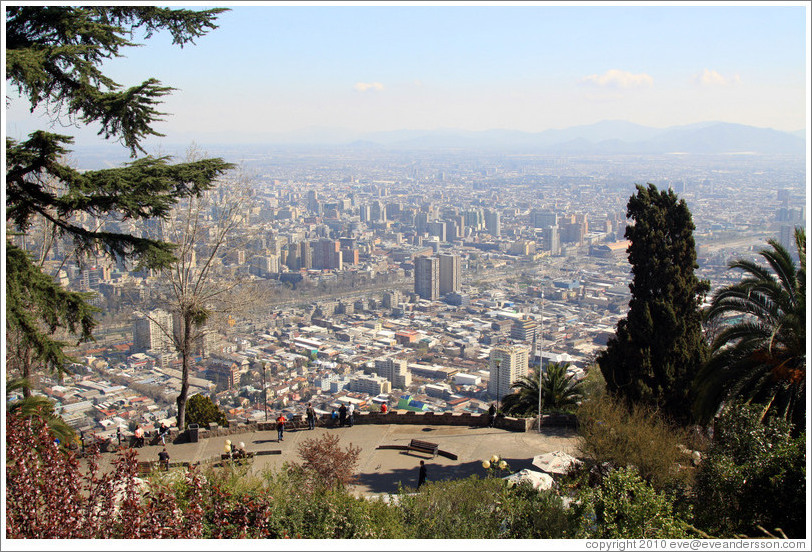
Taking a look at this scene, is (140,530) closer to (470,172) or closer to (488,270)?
(488,270)

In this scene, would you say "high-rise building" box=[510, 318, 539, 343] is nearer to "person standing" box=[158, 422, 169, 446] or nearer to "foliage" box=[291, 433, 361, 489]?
"person standing" box=[158, 422, 169, 446]

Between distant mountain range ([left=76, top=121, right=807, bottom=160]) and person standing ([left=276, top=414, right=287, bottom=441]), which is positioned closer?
person standing ([left=276, top=414, right=287, bottom=441])

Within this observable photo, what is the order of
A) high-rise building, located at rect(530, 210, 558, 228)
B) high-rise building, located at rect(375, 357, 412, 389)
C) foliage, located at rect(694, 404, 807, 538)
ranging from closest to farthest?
foliage, located at rect(694, 404, 807, 538), high-rise building, located at rect(375, 357, 412, 389), high-rise building, located at rect(530, 210, 558, 228)

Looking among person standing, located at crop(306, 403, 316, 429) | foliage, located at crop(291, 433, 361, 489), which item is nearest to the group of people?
person standing, located at crop(306, 403, 316, 429)

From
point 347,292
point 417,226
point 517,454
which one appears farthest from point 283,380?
point 417,226

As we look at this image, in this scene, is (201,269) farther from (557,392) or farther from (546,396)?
(557,392)

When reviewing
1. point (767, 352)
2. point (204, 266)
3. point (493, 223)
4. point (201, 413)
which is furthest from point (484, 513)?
point (493, 223)
